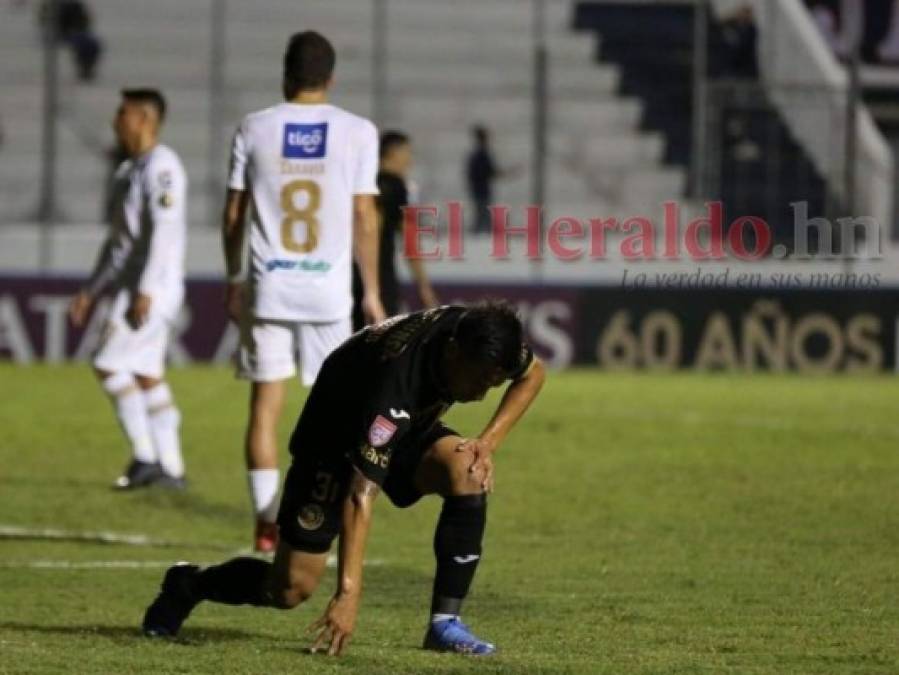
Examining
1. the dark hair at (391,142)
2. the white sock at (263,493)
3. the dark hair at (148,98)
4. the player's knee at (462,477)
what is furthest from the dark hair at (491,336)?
the dark hair at (391,142)

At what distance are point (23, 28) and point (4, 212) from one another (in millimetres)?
2542

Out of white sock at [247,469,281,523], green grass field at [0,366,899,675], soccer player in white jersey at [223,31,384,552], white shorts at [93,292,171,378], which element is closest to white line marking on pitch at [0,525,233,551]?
green grass field at [0,366,899,675]

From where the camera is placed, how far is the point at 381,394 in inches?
270

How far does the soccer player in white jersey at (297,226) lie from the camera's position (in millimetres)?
9961

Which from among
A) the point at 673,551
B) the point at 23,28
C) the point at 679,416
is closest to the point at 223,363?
the point at 23,28

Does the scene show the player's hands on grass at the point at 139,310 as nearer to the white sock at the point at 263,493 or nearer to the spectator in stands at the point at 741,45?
the white sock at the point at 263,493

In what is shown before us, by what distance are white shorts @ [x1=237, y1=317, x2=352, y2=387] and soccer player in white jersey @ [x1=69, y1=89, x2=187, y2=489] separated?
115 inches

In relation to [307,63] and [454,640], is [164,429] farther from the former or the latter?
[454,640]

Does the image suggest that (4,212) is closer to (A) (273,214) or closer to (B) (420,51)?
(B) (420,51)

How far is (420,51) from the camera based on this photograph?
29.5m

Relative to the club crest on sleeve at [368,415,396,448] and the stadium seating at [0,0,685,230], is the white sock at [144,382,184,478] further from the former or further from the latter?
the stadium seating at [0,0,685,230]

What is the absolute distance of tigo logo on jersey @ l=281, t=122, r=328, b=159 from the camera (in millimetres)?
9961

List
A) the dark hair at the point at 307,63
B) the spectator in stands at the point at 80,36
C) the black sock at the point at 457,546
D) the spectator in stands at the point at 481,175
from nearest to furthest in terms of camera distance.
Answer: the black sock at the point at 457,546 < the dark hair at the point at 307,63 < the spectator in stands at the point at 481,175 < the spectator in stands at the point at 80,36

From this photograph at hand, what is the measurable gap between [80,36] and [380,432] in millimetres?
22892
